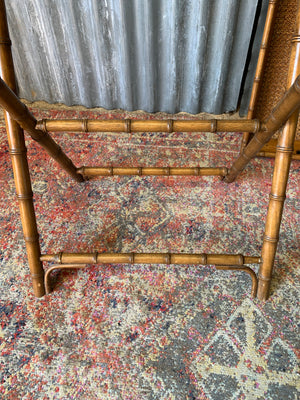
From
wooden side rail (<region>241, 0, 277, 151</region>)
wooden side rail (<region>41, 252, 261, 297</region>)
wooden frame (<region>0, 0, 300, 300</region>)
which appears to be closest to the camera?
wooden frame (<region>0, 0, 300, 300</region>)

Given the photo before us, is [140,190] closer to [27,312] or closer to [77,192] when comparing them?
[77,192]

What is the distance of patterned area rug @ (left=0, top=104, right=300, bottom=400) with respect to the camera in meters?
0.97

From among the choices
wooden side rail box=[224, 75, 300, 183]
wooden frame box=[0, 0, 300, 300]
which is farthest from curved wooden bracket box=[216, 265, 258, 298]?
wooden side rail box=[224, 75, 300, 183]

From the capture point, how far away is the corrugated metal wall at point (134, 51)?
1.66m

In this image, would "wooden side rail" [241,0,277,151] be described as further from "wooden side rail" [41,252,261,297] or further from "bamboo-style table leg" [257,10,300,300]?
"wooden side rail" [41,252,261,297]

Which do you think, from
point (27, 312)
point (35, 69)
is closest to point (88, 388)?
point (27, 312)

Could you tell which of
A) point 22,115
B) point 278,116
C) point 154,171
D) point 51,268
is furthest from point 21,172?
point 278,116

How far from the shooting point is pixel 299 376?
961 mm

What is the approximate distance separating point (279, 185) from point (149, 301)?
608 mm

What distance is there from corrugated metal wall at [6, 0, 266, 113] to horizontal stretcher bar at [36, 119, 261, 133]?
914 mm

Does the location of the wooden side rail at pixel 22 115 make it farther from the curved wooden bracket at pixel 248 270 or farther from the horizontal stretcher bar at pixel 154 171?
the curved wooden bracket at pixel 248 270

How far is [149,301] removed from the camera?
45.3 inches

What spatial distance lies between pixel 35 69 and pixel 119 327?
1689mm

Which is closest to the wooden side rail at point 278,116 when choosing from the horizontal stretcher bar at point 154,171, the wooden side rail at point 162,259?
the horizontal stretcher bar at point 154,171
